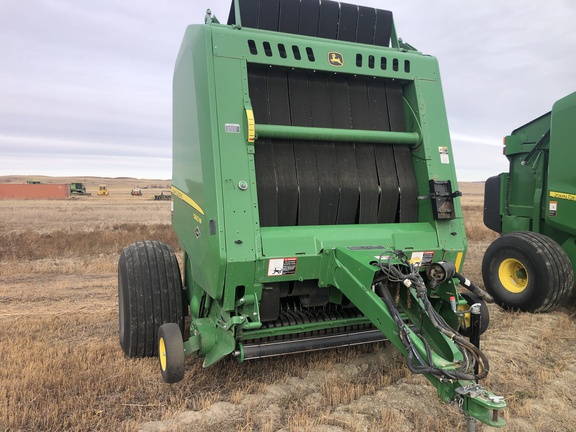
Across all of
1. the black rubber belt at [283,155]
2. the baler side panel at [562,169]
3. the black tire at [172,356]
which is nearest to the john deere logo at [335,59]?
the black rubber belt at [283,155]

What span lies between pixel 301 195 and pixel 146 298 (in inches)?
64.4

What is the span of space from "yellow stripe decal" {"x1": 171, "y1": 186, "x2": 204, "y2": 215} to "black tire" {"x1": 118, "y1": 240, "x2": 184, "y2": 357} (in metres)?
0.59

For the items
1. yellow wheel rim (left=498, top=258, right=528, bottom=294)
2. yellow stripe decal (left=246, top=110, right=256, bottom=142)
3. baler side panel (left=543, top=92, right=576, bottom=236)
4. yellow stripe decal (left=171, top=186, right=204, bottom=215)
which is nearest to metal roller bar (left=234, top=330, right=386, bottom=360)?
yellow stripe decal (left=171, top=186, right=204, bottom=215)

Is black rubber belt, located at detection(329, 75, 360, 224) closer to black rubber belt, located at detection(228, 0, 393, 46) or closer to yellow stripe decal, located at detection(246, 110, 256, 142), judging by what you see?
black rubber belt, located at detection(228, 0, 393, 46)

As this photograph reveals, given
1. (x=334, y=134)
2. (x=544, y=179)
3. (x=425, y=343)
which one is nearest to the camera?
(x=425, y=343)

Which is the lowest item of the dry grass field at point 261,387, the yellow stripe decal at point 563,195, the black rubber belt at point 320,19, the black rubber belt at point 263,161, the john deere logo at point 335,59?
the dry grass field at point 261,387

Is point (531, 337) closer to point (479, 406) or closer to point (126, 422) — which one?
point (479, 406)

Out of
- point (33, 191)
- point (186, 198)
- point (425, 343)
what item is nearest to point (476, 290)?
point (425, 343)

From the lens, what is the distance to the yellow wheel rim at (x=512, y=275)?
590cm

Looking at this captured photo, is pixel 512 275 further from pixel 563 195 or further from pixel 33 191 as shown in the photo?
pixel 33 191

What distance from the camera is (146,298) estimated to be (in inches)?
155

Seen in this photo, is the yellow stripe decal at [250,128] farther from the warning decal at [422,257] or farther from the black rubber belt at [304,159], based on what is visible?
the warning decal at [422,257]

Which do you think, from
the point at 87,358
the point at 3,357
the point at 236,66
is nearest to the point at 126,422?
the point at 87,358

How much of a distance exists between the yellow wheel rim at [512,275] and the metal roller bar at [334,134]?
3081 mm
